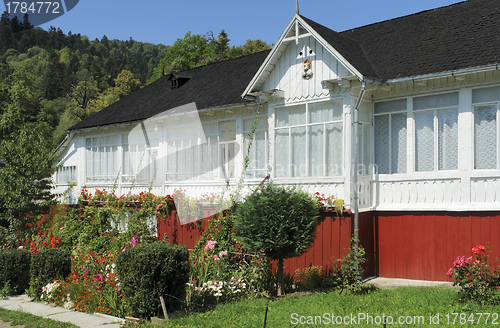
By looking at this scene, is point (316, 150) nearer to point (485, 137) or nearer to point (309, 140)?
point (309, 140)

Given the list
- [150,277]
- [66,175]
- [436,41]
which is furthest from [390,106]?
[66,175]

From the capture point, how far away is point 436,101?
10953 mm

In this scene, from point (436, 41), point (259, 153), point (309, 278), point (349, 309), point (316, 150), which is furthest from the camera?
point (259, 153)

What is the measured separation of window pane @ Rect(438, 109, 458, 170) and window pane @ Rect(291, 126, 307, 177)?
10.8ft

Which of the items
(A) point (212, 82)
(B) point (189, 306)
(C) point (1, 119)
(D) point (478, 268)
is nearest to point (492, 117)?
(D) point (478, 268)

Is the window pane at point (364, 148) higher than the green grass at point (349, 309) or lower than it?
higher

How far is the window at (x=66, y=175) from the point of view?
2230 cm

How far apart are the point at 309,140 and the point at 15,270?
8.01 m

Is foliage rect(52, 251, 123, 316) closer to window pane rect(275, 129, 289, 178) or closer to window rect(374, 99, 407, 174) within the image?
window pane rect(275, 129, 289, 178)

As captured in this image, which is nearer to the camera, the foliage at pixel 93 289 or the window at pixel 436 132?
the foliage at pixel 93 289

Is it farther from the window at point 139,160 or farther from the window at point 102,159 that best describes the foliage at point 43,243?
the window at point 102,159

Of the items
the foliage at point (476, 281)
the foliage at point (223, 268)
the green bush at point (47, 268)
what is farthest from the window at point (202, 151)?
the foliage at point (476, 281)

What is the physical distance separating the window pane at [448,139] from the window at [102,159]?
13.6m

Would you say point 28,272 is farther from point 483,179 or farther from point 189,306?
point 483,179
